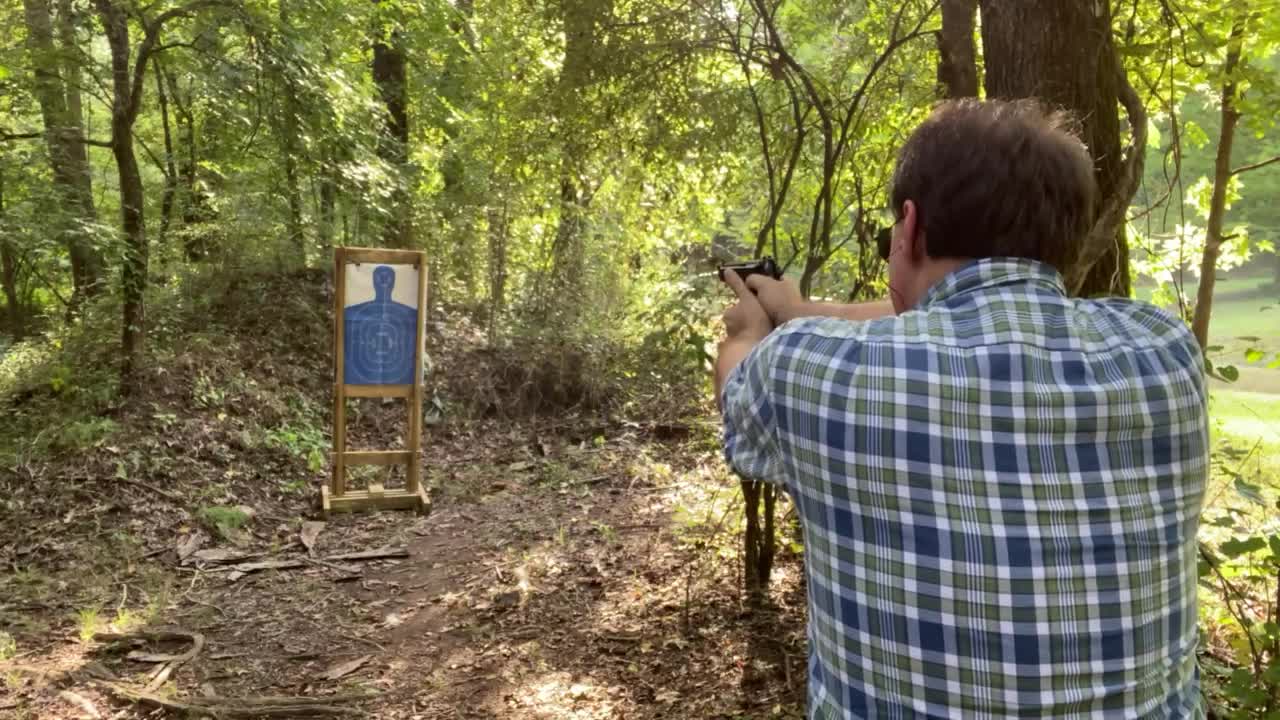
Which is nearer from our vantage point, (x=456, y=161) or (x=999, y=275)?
(x=999, y=275)

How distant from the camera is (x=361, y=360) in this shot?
650cm

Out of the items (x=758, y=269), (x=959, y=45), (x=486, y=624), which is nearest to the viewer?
(x=758, y=269)

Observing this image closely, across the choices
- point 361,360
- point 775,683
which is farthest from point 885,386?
point 361,360

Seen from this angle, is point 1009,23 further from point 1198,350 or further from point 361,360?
point 361,360

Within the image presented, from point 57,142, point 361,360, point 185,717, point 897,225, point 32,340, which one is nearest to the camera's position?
point 897,225

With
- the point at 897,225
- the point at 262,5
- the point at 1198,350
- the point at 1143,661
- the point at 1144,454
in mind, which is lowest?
the point at 1143,661

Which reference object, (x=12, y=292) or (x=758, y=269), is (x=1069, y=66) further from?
(x=12, y=292)

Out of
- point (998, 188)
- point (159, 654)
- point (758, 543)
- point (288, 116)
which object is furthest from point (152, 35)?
point (998, 188)

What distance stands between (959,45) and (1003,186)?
7.46 feet

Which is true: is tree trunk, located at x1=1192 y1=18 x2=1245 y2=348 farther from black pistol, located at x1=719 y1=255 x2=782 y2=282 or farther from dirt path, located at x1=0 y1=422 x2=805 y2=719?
black pistol, located at x1=719 y1=255 x2=782 y2=282

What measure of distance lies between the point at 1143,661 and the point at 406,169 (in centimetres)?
910

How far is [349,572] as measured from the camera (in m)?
5.23

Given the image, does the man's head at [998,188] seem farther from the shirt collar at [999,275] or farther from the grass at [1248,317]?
the grass at [1248,317]

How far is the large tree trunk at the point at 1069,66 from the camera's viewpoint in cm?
233
